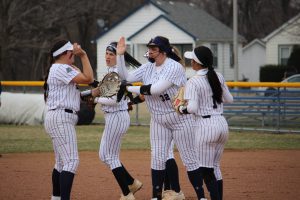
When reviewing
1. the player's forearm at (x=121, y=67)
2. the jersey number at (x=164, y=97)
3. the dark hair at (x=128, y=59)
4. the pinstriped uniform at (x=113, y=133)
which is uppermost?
the dark hair at (x=128, y=59)

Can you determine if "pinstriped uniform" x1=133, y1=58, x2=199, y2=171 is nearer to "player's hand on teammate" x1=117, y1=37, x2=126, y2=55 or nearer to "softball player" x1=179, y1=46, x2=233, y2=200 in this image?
"player's hand on teammate" x1=117, y1=37, x2=126, y2=55

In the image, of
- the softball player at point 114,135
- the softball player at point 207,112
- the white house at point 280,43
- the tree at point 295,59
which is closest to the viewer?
the softball player at point 207,112

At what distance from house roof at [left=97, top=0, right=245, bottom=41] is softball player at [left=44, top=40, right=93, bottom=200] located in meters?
36.4

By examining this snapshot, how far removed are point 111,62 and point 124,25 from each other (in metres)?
38.4

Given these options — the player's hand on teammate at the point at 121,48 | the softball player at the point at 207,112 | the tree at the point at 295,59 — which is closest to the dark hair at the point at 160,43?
the player's hand on teammate at the point at 121,48

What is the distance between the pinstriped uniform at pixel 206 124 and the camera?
8016 millimetres

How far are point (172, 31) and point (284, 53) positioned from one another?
849 centimetres

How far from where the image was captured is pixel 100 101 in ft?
30.1

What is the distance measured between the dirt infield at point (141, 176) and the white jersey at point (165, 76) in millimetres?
1521

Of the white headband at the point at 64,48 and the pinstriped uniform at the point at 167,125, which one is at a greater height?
the white headband at the point at 64,48

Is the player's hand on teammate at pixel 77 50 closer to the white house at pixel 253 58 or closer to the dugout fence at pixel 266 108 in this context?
the dugout fence at pixel 266 108

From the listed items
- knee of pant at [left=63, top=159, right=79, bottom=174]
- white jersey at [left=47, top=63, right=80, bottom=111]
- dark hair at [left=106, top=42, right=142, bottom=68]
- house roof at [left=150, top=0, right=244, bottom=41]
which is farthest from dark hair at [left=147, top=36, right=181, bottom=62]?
house roof at [left=150, top=0, right=244, bottom=41]

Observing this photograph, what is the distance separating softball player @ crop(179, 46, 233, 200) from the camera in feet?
26.3

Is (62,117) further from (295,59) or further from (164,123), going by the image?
(295,59)
